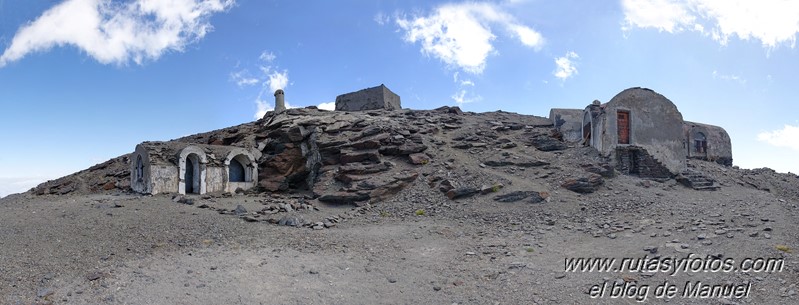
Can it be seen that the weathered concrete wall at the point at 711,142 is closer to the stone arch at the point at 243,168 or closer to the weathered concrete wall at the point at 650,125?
the weathered concrete wall at the point at 650,125

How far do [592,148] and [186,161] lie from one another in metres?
16.5

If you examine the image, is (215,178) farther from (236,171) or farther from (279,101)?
(279,101)

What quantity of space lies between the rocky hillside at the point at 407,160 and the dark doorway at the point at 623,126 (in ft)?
4.55

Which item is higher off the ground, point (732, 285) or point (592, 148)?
point (592, 148)

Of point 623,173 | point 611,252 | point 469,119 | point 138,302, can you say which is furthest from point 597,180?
point 138,302

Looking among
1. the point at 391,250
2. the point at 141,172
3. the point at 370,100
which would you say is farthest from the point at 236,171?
the point at 391,250

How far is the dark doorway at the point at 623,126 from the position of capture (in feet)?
57.3

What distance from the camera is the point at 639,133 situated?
17.7m

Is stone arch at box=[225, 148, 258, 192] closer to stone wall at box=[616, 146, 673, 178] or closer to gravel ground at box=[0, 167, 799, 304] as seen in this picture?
gravel ground at box=[0, 167, 799, 304]

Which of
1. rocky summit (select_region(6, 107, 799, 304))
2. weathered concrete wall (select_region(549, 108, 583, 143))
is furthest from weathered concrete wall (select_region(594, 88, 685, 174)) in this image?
weathered concrete wall (select_region(549, 108, 583, 143))

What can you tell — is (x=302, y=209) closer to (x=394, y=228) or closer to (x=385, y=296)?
(x=394, y=228)

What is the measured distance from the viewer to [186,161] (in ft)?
58.4

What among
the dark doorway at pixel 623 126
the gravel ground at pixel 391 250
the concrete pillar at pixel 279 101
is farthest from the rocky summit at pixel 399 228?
the concrete pillar at pixel 279 101

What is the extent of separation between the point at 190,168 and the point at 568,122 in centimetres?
1774
